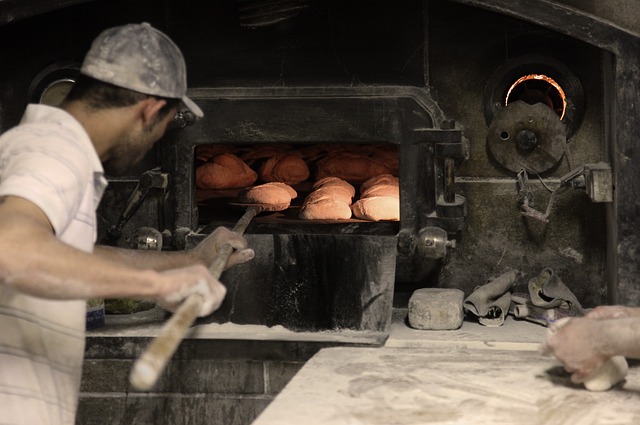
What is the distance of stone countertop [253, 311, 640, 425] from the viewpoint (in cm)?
240

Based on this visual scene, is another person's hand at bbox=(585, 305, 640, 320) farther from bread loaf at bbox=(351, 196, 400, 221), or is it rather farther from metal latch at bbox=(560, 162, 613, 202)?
bread loaf at bbox=(351, 196, 400, 221)

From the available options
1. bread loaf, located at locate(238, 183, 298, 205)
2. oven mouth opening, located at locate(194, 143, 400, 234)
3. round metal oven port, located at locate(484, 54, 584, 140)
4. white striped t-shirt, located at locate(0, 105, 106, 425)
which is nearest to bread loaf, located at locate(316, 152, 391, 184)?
oven mouth opening, located at locate(194, 143, 400, 234)

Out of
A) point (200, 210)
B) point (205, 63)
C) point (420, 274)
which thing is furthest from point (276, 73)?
point (420, 274)

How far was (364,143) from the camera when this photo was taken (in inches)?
164

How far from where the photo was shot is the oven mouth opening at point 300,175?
430 cm

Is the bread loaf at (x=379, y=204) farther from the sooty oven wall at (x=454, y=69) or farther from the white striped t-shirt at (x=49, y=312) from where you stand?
the white striped t-shirt at (x=49, y=312)

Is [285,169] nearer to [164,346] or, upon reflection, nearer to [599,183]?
[599,183]

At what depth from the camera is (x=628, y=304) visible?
3.89 meters

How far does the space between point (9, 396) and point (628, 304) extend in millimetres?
2408

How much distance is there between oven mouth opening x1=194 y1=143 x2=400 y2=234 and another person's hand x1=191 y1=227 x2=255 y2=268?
3.73ft

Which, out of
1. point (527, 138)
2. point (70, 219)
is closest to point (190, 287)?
point (70, 219)

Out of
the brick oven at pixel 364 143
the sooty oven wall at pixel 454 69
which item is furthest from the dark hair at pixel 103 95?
the sooty oven wall at pixel 454 69

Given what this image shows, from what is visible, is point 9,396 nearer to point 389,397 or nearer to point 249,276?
point 389,397

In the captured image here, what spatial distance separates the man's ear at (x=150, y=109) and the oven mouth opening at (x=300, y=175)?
1683 mm
